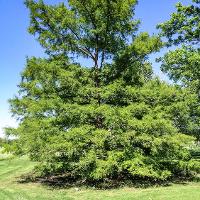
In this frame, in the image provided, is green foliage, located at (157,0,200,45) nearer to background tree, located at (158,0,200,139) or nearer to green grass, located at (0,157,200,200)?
background tree, located at (158,0,200,139)

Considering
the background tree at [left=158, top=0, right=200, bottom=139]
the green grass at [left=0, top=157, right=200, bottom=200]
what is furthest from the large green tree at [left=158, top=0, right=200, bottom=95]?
the green grass at [left=0, top=157, right=200, bottom=200]

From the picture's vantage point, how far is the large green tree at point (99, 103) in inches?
669

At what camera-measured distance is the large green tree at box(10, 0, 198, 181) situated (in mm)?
17000

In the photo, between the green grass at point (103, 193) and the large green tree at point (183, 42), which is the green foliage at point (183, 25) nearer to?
the large green tree at point (183, 42)

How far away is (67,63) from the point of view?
19391mm

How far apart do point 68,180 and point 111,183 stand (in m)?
2.81

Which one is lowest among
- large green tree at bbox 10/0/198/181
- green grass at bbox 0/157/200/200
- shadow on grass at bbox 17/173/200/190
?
green grass at bbox 0/157/200/200

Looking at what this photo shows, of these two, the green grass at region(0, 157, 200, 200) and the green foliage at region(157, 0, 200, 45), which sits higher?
the green foliage at region(157, 0, 200, 45)

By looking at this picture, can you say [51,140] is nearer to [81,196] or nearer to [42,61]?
[81,196]

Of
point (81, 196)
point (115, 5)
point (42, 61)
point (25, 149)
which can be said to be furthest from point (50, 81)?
point (81, 196)

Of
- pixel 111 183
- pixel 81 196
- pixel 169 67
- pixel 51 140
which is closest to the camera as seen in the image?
pixel 81 196

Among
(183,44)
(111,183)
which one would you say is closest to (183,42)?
(183,44)

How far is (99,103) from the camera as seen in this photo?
18.9 m

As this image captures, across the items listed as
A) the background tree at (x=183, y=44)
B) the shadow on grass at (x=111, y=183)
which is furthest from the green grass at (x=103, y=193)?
the background tree at (x=183, y=44)
